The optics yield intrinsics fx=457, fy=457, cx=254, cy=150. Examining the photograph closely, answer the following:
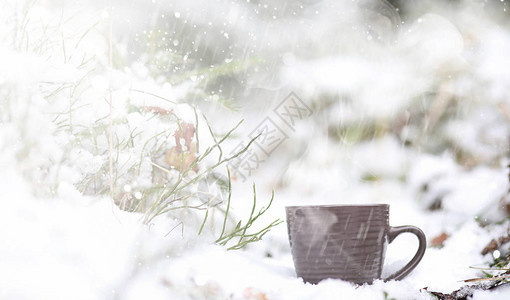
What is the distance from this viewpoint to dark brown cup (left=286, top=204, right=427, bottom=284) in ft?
1.16

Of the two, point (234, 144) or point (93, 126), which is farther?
point (234, 144)

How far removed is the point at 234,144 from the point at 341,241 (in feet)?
0.66

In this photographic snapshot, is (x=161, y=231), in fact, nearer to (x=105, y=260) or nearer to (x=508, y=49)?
(x=105, y=260)

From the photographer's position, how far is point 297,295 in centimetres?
30

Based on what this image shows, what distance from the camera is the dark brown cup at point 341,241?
354 millimetres

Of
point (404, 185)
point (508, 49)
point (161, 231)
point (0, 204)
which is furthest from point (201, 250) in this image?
point (508, 49)

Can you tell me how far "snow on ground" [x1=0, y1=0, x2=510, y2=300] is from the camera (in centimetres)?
27

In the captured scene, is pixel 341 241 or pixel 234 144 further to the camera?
pixel 234 144

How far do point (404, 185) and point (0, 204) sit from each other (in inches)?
19.4

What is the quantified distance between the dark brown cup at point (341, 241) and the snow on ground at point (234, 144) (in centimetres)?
2

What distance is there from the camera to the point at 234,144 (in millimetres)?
517

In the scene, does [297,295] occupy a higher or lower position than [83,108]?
lower

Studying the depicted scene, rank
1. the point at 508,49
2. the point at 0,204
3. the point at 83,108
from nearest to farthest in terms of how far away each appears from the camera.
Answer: the point at 0,204 < the point at 83,108 < the point at 508,49

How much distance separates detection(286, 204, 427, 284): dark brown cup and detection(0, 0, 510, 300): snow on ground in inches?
0.6
